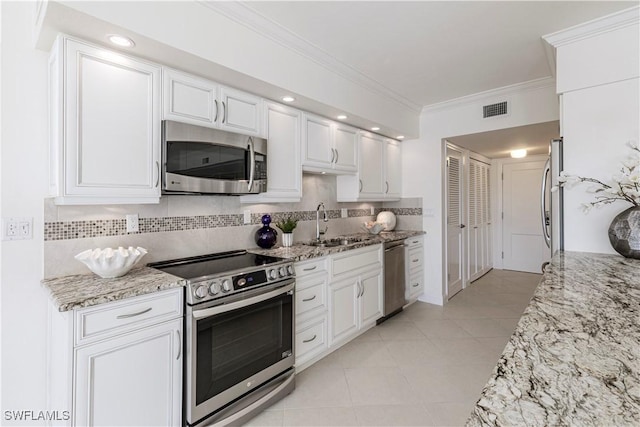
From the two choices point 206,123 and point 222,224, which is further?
point 222,224

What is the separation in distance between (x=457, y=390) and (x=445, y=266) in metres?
2.14

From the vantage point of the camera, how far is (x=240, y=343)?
199 cm

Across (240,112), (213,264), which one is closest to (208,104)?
(240,112)

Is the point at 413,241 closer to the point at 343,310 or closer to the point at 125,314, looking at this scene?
the point at 343,310

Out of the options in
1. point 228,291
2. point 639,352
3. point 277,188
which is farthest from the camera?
point 277,188

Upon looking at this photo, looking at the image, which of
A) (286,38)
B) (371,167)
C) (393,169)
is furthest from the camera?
(393,169)

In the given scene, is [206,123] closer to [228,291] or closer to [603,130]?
[228,291]

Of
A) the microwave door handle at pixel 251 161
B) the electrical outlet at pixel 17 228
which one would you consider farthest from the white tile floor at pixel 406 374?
the electrical outlet at pixel 17 228

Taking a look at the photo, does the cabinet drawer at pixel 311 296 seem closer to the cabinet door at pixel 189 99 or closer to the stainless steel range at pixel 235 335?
the stainless steel range at pixel 235 335

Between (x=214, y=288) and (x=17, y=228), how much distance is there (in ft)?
3.69

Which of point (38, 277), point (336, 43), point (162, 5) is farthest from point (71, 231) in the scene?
point (336, 43)

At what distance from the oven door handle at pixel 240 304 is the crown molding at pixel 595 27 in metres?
2.68

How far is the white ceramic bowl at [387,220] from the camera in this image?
14.1 feet

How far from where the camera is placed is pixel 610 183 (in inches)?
84.7
